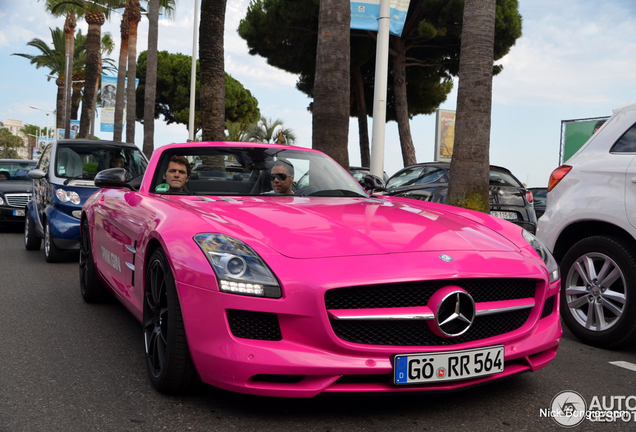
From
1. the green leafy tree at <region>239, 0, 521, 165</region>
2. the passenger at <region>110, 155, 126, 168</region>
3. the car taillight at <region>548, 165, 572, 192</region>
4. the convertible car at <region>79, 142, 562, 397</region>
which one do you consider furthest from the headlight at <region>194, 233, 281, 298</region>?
the green leafy tree at <region>239, 0, 521, 165</region>

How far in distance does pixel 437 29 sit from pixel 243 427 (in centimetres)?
2527

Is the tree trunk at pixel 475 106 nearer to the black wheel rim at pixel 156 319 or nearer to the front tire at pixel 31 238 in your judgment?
the front tire at pixel 31 238

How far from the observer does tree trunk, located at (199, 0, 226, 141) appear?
45.3 feet

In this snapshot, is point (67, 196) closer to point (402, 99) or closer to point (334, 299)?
point (334, 299)

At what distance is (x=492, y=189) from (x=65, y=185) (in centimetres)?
652

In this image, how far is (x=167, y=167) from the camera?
15.5 ft

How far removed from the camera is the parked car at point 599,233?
4551 millimetres

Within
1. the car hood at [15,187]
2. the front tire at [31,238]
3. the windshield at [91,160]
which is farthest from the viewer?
the car hood at [15,187]

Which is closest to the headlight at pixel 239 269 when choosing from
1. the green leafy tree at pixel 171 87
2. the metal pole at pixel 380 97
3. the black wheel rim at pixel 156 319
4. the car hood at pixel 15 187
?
the black wheel rim at pixel 156 319

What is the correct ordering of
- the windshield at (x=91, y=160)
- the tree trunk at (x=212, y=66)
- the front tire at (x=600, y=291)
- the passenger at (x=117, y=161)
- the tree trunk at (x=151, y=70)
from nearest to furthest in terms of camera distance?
the front tire at (x=600, y=291)
the windshield at (x=91, y=160)
the passenger at (x=117, y=161)
the tree trunk at (x=212, y=66)
the tree trunk at (x=151, y=70)

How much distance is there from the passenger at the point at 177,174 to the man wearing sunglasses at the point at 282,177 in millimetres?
603

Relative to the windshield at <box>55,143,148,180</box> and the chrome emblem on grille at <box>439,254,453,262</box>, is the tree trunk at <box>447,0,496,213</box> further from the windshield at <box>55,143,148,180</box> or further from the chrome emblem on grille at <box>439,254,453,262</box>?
the chrome emblem on grille at <box>439,254,453,262</box>

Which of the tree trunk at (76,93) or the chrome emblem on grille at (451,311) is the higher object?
the tree trunk at (76,93)

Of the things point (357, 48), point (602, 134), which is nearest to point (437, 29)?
point (357, 48)
